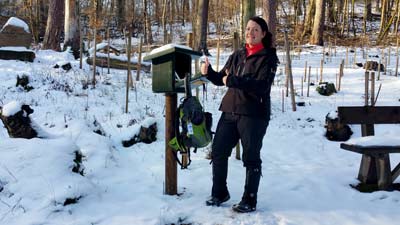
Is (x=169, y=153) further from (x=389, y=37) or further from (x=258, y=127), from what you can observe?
(x=389, y=37)

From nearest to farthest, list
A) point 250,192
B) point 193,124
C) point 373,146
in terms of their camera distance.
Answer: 1. point 193,124
2. point 250,192
3. point 373,146

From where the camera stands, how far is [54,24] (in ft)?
47.8

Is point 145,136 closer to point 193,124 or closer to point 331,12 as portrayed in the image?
point 193,124

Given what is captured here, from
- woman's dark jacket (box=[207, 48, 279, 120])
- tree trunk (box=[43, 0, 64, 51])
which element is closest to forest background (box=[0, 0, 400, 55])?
tree trunk (box=[43, 0, 64, 51])

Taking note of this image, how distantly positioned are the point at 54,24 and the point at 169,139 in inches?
480

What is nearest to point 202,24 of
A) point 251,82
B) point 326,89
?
point 326,89

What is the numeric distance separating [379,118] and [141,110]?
499 cm

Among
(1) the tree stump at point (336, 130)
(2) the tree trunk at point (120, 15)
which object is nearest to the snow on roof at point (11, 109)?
(1) the tree stump at point (336, 130)

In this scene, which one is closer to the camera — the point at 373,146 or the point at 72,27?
the point at 373,146

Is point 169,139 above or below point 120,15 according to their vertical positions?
below

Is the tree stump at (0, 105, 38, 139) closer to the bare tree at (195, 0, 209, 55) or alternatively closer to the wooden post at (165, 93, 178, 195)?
the wooden post at (165, 93, 178, 195)

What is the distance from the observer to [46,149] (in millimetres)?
Result: 4117

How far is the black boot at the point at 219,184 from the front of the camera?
3.80 meters

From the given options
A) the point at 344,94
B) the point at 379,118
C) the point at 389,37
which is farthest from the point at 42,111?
the point at 389,37
